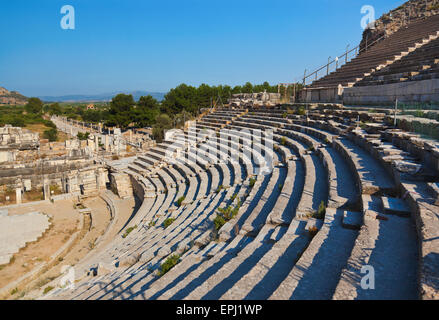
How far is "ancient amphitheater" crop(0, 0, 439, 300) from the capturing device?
3283 mm

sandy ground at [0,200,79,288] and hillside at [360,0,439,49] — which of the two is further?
hillside at [360,0,439,49]

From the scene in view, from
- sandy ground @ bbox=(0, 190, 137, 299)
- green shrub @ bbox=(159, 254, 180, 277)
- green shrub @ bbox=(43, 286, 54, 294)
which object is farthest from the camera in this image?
sandy ground @ bbox=(0, 190, 137, 299)

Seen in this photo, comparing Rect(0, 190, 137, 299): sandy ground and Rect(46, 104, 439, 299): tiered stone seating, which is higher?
Rect(46, 104, 439, 299): tiered stone seating

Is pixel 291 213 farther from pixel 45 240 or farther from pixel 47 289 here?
pixel 45 240

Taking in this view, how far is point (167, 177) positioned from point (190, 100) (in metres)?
26.6

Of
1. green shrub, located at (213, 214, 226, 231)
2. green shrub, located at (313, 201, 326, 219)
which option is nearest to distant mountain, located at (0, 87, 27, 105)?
green shrub, located at (213, 214, 226, 231)

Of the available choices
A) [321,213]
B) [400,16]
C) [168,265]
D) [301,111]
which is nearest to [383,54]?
[301,111]

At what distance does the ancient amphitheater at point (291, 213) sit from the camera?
3.28m

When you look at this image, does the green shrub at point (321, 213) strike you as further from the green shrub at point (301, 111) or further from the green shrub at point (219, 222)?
the green shrub at point (301, 111)

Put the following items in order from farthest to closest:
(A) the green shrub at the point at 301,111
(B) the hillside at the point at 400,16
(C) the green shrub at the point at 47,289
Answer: (B) the hillside at the point at 400,16
(A) the green shrub at the point at 301,111
(C) the green shrub at the point at 47,289

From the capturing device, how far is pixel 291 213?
545cm

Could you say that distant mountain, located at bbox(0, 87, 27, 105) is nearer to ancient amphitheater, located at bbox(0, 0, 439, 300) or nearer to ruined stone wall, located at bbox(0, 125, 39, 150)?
ruined stone wall, located at bbox(0, 125, 39, 150)

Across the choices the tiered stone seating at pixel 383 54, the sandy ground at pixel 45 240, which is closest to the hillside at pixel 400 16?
the tiered stone seating at pixel 383 54

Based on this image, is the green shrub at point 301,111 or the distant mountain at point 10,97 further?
the distant mountain at point 10,97
